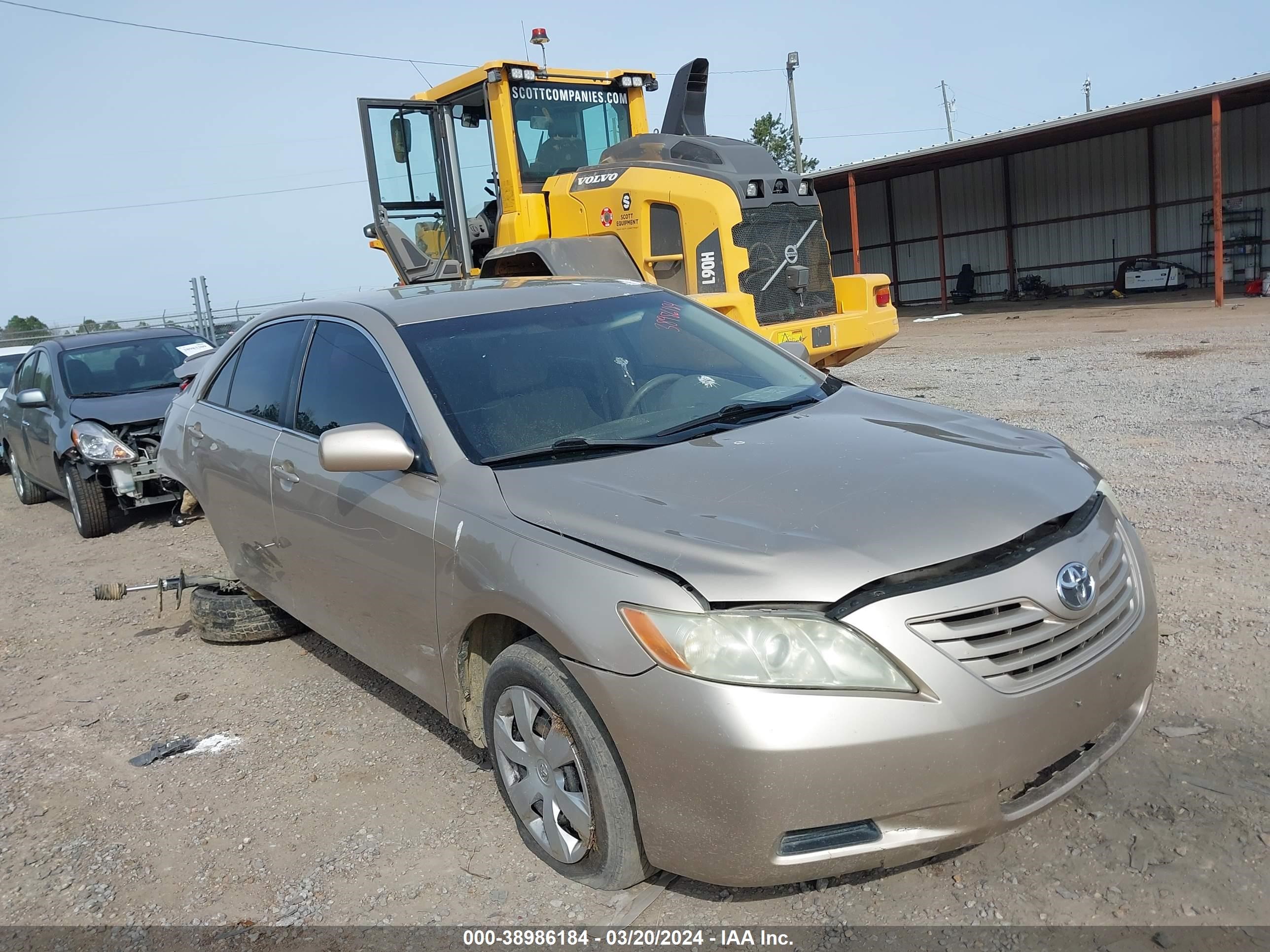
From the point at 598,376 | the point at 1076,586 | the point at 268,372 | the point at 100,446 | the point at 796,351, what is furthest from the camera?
the point at 100,446

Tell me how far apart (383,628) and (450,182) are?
7.03 metres

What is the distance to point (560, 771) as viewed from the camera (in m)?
2.81

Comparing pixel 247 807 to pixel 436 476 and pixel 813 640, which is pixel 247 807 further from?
pixel 813 640

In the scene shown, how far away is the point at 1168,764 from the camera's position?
312 cm

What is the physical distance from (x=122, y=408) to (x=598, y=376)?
6.29 m

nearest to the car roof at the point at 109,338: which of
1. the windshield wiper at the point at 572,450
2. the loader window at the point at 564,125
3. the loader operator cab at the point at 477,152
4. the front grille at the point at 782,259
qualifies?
the loader operator cab at the point at 477,152

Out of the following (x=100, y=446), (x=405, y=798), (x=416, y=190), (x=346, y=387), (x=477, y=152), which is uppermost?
(x=477, y=152)

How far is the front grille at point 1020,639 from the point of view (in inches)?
93.9

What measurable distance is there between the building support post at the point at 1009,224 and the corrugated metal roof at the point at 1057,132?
1.16 meters

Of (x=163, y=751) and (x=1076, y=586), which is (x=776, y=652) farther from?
(x=163, y=751)

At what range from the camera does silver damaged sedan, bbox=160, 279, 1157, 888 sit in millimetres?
2357

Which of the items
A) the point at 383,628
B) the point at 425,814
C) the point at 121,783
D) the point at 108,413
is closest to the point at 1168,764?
the point at 425,814

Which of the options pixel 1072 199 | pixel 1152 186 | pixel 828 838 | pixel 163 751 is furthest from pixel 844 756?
pixel 1072 199

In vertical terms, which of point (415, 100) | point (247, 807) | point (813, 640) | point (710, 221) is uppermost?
point (415, 100)
